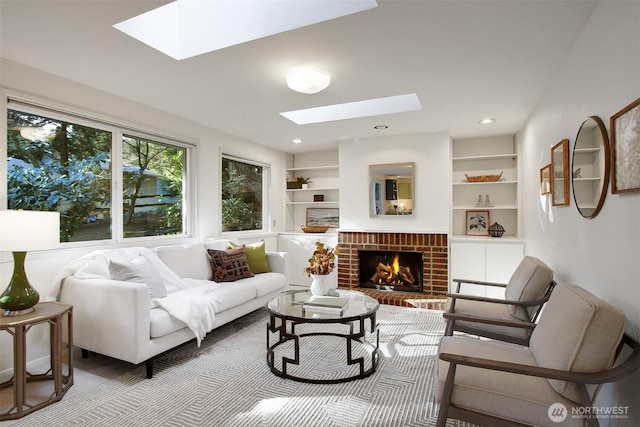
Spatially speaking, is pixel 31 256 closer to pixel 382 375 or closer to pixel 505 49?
pixel 382 375

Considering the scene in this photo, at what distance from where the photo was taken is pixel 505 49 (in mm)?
2395

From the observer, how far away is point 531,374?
55.2 inches

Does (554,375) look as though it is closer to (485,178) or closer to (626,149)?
(626,149)

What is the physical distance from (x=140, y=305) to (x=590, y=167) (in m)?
3.04

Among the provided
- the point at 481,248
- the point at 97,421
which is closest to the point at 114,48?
the point at 97,421

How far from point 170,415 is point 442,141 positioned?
436 cm

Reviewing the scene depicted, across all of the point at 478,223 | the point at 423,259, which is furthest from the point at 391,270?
the point at 478,223

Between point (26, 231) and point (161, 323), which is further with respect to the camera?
point (161, 323)

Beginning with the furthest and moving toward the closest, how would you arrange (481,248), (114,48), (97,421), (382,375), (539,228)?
(481,248), (539,228), (382,375), (114,48), (97,421)

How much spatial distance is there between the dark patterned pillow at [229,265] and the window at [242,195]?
1036 mm

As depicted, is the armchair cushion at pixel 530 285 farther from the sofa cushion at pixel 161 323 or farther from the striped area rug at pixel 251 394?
the sofa cushion at pixel 161 323

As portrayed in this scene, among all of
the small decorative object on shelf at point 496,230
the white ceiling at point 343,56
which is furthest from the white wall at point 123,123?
the small decorative object on shelf at point 496,230

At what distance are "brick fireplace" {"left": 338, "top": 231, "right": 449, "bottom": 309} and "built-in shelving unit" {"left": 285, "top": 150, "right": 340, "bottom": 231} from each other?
1149mm

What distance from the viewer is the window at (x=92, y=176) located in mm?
2756
